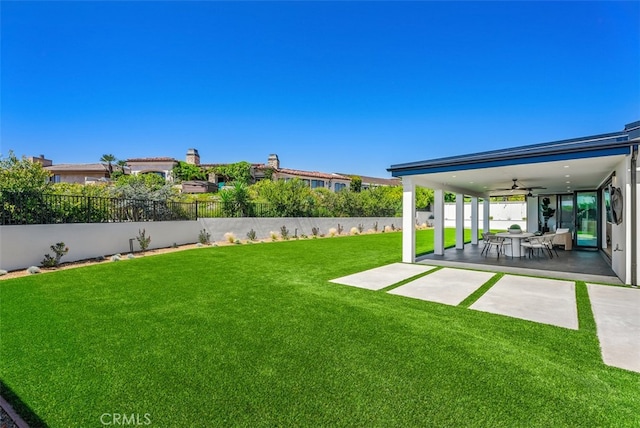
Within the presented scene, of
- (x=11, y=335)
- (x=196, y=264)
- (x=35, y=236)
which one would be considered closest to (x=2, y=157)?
(x=35, y=236)

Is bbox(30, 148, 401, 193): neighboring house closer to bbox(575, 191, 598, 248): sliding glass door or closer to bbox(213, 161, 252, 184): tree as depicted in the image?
bbox(213, 161, 252, 184): tree

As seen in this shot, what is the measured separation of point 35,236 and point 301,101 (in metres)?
15.8

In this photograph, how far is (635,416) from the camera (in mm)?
2588

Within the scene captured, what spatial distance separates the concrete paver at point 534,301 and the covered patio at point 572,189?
2.01 meters

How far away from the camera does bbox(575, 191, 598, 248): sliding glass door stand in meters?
14.1

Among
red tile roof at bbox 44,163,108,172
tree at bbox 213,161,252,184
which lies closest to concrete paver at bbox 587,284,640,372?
tree at bbox 213,161,252,184

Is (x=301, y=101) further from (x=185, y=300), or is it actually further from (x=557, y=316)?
(x=557, y=316)

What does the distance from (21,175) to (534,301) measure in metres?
14.5

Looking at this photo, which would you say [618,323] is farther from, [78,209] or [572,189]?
[78,209]

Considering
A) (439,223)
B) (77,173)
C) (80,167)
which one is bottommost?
(439,223)

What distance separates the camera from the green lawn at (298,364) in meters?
2.61

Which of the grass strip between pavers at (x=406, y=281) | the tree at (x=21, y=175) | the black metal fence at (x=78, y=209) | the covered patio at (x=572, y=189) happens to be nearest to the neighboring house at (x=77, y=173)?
the black metal fence at (x=78, y=209)

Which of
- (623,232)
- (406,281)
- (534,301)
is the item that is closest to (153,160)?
(406,281)

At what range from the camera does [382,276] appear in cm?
819
